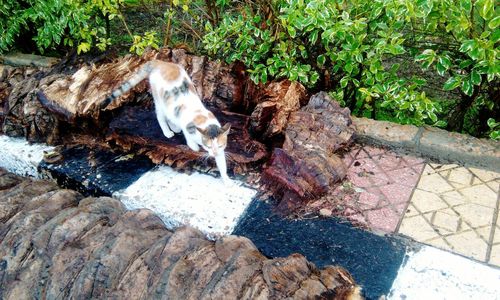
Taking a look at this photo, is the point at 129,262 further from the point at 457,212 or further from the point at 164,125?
the point at 457,212

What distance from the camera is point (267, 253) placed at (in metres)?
2.26

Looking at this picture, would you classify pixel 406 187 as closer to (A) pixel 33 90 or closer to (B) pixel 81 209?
(B) pixel 81 209

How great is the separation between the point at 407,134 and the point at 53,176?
7.31 feet

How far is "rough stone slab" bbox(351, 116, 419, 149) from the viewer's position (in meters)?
3.01

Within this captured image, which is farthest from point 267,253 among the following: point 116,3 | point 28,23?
point 28,23

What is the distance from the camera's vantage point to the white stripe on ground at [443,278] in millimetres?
2023

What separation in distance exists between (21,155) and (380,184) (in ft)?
7.39

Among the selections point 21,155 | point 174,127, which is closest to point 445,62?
point 174,127

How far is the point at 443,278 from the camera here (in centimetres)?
210

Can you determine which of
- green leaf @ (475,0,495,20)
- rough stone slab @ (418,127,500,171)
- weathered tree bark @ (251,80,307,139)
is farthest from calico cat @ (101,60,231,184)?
green leaf @ (475,0,495,20)

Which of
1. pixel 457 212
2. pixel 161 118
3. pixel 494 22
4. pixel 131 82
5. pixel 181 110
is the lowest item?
pixel 457 212

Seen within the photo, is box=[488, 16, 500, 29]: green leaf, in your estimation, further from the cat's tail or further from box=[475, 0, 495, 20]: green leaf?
the cat's tail

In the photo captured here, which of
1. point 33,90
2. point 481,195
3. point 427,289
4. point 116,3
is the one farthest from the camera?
point 116,3

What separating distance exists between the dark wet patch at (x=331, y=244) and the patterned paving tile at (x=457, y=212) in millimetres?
201
